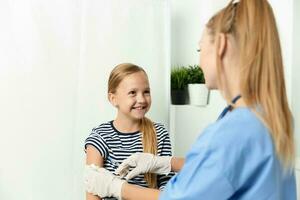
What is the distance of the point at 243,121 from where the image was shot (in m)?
0.65

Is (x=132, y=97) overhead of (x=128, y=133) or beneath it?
overhead

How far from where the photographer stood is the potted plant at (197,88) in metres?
1.73

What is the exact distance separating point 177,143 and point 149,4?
27.7 inches

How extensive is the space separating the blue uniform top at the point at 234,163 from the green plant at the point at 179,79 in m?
1.18

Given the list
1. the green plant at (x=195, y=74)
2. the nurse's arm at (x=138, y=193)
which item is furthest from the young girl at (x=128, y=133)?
the green plant at (x=195, y=74)

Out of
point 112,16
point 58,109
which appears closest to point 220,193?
point 58,109

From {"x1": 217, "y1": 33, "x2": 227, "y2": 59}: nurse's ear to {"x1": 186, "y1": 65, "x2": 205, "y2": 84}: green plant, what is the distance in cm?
109

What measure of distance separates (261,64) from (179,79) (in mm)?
1182

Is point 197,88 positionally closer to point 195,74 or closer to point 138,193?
point 195,74

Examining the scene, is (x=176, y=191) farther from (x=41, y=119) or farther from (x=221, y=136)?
(x=41, y=119)

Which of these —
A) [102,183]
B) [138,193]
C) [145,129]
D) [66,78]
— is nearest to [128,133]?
[145,129]

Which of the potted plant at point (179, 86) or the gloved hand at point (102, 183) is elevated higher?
the potted plant at point (179, 86)

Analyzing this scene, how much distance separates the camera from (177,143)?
1890mm

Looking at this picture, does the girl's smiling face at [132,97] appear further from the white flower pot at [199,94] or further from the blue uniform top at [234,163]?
the blue uniform top at [234,163]
